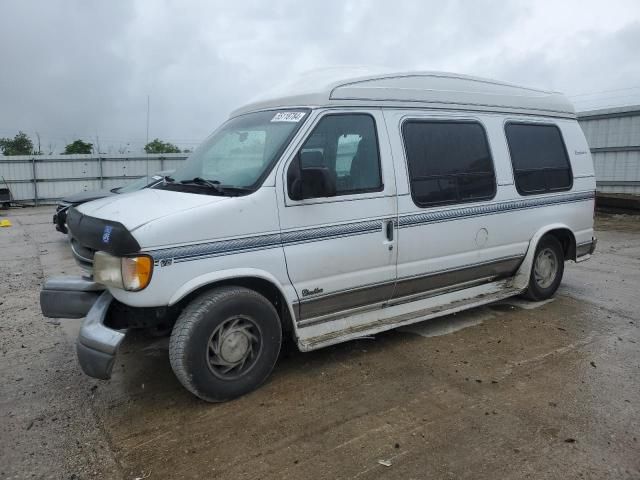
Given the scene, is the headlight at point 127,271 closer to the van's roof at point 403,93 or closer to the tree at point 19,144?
the van's roof at point 403,93

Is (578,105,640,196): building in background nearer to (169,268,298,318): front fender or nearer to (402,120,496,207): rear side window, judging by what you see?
(402,120,496,207): rear side window

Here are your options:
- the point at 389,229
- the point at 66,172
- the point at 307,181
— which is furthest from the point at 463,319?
the point at 66,172

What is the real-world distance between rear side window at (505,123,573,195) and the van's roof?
0.22 meters

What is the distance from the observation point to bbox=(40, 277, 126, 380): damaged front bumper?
3.31m

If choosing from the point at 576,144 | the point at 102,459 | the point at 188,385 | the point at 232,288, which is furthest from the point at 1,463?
the point at 576,144

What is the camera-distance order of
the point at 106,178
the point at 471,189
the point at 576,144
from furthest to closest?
the point at 106,178, the point at 576,144, the point at 471,189

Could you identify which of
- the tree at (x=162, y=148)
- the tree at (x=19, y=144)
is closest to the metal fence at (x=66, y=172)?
the tree at (x=162, y=148)

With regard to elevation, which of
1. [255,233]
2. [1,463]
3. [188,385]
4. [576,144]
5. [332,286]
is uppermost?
[576,144]

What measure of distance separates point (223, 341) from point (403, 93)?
102 inches

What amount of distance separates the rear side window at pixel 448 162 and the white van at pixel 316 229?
0.02 meters

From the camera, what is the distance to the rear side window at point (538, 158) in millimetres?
5473

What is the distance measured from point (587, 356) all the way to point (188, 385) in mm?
3261

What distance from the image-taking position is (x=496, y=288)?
5539 millimetres

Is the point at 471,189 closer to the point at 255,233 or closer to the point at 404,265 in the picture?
the point at 404,265
